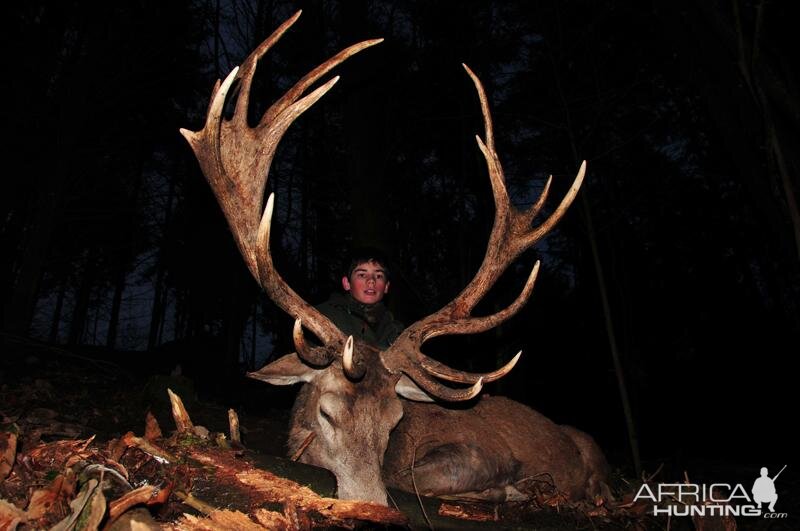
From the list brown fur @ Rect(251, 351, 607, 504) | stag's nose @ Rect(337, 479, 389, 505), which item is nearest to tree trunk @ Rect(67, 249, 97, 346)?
brown fur @ Rect(251, 351, 607, 504)

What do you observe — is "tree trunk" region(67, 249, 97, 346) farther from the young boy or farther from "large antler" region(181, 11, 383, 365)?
"large antler" region(181, 11, 383, 365)

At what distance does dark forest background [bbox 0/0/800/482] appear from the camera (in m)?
8.49

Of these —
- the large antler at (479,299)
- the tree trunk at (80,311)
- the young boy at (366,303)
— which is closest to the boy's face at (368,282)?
the young boy at (366,303)

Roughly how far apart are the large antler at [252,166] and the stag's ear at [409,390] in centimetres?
61

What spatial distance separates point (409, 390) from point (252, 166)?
2218mm

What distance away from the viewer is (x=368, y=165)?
9969 mm

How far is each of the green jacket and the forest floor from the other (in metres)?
1.43

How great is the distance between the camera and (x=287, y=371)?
4172 mm

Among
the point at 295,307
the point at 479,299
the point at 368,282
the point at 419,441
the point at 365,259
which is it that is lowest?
the point at 419,441

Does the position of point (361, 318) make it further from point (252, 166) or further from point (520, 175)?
point (520, 175)

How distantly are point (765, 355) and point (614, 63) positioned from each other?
28.8ft

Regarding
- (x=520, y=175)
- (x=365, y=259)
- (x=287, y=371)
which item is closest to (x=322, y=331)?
(x=287, y=371)

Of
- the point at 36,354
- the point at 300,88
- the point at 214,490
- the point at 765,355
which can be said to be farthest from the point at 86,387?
the point at 765,355

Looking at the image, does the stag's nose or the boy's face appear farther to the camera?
the boy's face
